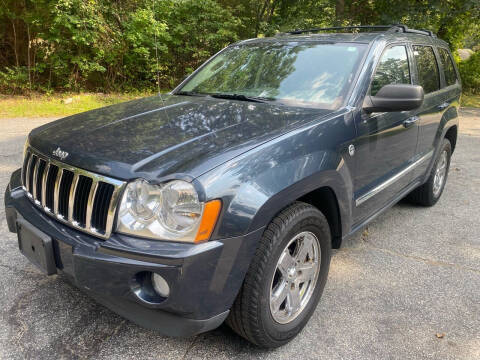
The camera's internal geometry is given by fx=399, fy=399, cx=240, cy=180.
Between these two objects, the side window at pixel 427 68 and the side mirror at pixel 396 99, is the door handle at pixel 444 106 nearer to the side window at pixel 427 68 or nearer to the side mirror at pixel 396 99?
the side window at pixel 427 68

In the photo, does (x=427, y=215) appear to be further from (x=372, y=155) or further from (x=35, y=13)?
(x=35, y=13)

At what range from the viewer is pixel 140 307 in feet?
5.85

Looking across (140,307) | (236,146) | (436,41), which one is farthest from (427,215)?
(140,307)

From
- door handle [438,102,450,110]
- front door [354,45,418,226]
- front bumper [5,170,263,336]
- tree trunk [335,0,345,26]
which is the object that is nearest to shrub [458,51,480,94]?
tree trunk [335,0,345,26]

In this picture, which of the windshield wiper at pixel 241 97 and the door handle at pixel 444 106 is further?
the door handle at pixel 444 106

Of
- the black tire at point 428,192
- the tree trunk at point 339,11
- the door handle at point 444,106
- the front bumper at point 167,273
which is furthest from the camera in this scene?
the tree trunk at point 339,11

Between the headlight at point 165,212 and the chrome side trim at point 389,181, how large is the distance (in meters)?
1.37

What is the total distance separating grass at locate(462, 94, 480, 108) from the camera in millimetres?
12943

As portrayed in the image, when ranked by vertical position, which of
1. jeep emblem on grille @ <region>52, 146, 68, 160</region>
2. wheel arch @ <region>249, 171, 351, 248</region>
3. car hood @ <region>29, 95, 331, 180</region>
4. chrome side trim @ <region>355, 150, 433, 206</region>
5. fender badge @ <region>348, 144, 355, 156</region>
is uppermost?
car hood @ <region>29, 95, 331, 180</region>

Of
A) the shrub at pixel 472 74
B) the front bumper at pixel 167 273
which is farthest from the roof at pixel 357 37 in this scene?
the shrub at pixel 472 74

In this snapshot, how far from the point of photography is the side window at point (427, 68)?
11.8 feet

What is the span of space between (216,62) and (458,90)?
288 cm

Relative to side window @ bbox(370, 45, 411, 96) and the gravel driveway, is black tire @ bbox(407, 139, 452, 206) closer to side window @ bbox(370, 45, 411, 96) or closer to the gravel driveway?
the gravel driveway

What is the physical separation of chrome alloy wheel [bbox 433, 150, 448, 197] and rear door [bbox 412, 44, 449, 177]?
470 millimetres
